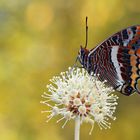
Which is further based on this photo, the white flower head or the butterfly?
the butterfly

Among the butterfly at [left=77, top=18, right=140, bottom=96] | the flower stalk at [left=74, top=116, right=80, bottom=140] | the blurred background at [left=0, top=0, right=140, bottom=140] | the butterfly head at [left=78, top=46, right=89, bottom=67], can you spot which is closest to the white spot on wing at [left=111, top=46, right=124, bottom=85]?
the butterfly at [left=77, top=18, right=140, bottom=96]

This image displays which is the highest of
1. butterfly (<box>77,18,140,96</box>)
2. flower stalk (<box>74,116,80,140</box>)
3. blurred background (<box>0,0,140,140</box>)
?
blurred background (<box>0,0,140,140</box>)

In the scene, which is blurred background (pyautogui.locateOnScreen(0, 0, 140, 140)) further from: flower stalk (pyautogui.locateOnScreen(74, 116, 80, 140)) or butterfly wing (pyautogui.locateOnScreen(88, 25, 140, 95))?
flower stalk (pyautogui.locateOnScreen(74, 116, 80, 140))

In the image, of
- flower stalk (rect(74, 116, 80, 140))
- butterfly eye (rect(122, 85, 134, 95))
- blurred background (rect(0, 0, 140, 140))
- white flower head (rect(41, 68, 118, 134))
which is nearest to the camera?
flower stalk (rect(74, 116, 80, 140))

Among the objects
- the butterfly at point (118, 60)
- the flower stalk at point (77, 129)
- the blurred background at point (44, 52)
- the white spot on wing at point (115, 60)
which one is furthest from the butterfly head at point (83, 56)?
the blurred background at point (44, 52)

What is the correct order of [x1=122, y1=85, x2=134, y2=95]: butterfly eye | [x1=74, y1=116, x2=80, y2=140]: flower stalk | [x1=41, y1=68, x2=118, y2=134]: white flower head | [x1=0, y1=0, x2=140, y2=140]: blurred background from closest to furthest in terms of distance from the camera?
[x1=74, y1=116, x2=80, y2=140]: flower stalk → [x1=41, y1=68, x2=118, y2=134]: white flower head → [x1=122, y1=85, x2=134, y2=95]: butterfly eye → [x1=0, y1=0, x2=140, y2=140]: blurred background

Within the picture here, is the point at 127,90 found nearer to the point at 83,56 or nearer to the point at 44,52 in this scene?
the point at 83,56

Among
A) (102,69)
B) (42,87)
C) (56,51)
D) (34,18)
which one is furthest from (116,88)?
(34,18)

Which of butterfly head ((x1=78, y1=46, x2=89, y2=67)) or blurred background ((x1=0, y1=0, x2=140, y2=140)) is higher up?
blurred background ((x1=0, y1=0, x2=140, y2=140))

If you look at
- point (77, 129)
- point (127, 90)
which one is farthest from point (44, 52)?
point (77, 129)
